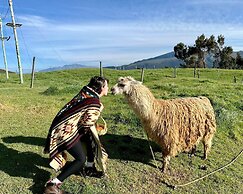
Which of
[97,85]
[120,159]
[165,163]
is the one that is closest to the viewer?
[97,85]

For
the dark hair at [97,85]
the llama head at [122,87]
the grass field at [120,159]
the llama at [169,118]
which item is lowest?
the grass field at [120,159]

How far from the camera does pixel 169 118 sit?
6.88 metres

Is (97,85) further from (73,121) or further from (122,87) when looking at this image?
(122,87)

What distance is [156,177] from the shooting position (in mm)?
6516

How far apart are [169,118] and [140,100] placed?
88cm

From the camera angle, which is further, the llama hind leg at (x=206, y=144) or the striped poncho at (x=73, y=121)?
the llama hind leg at (x=206, y=144)

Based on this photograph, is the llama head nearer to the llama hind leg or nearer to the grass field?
the grass field

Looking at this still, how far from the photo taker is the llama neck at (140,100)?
6438 mm

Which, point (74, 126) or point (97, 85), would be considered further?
point (97, 85)

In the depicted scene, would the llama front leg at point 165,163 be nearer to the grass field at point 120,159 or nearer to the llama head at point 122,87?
the grass field at point 120,159

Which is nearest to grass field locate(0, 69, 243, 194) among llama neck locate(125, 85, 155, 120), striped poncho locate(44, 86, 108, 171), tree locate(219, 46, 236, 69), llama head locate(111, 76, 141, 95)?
striped poncho locate(44, 86, 108, 171)

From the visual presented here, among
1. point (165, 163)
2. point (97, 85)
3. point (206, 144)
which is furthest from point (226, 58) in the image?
point (97, 85)

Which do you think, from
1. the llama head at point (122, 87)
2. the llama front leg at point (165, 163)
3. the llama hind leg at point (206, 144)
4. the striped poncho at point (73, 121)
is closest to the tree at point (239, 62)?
the llama hind leg at point (206, 144)

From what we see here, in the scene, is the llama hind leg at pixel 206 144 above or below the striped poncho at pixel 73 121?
below
